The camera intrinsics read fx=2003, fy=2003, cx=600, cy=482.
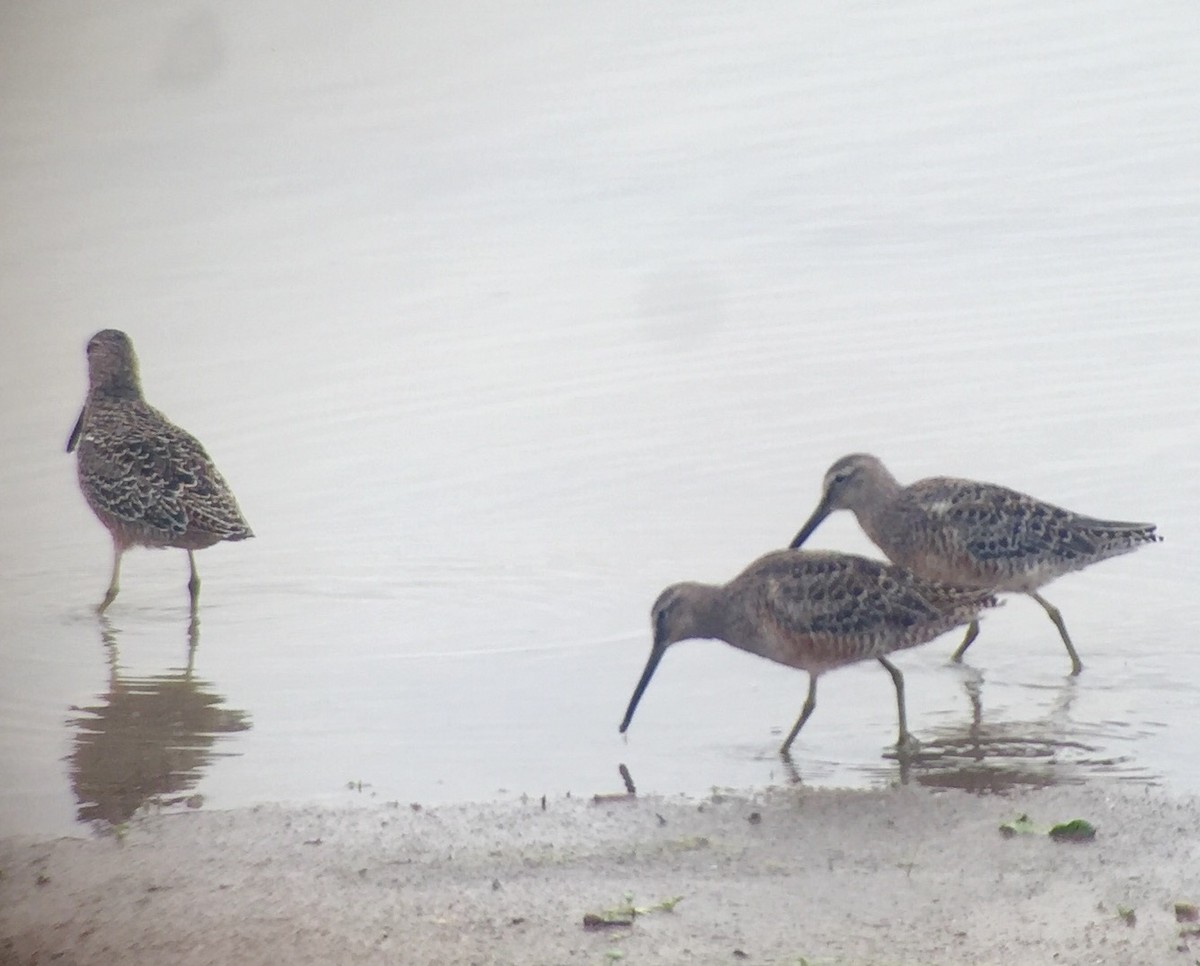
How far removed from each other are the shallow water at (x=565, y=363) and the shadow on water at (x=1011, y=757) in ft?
0.07

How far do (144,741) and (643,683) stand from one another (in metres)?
1.51

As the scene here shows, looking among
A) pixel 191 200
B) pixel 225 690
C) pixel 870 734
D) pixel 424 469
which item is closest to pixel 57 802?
pixel 225 690

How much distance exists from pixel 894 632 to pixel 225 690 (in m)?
2.19

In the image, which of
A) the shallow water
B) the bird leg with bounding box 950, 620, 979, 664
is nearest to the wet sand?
the shallow water

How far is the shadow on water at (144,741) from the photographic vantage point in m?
5.44

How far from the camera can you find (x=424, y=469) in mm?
8984

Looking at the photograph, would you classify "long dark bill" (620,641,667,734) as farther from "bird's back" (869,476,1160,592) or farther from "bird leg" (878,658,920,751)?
"bird's back" (869,476,1160,592)

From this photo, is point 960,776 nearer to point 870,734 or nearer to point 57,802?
point 870,734

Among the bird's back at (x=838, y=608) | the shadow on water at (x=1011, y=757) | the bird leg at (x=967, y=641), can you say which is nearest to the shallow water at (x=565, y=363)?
the shadow on water at (x=1011, y=757)

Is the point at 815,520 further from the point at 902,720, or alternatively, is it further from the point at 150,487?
the point at 150,487

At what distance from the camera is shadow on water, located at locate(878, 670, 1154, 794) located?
5500 mm

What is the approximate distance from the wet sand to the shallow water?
1.12 feet

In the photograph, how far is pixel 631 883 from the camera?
4.66 metres

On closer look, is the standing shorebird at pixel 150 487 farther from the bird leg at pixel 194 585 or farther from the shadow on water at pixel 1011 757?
the shadow on water at pixel 1011 757
